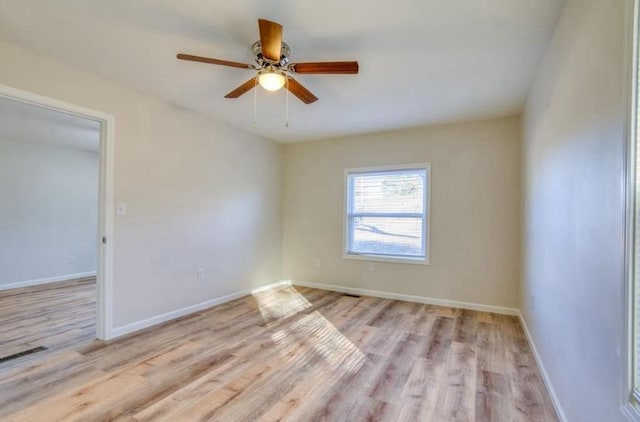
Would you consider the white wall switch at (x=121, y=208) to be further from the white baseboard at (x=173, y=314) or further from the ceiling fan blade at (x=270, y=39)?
the ceiling fan blade at (x=270, y=39)

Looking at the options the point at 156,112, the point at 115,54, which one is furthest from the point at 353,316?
the point at 115,54

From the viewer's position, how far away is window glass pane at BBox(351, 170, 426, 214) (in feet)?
14.2

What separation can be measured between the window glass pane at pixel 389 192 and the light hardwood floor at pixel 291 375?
5.24 ft

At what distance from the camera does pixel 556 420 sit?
5.90 feet

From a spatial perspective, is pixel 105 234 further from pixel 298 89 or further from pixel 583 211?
pixel 583 211

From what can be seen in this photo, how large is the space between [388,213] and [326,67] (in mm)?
2813

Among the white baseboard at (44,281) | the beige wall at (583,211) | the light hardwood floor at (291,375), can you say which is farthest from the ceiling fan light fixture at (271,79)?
the white baseboard at (44,281)

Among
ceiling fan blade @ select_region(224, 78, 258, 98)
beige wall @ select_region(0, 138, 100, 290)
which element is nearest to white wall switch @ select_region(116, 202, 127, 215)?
ceiling fan blade @ select_region(224, 78, 258, 98)

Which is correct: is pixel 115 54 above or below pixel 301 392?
above

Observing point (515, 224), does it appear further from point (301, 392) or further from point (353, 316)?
point (301, 392)

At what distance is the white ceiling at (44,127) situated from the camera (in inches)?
145

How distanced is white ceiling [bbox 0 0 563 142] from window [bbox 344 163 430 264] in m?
1.27

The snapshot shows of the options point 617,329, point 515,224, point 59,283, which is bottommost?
point 59,283

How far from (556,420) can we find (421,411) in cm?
75
